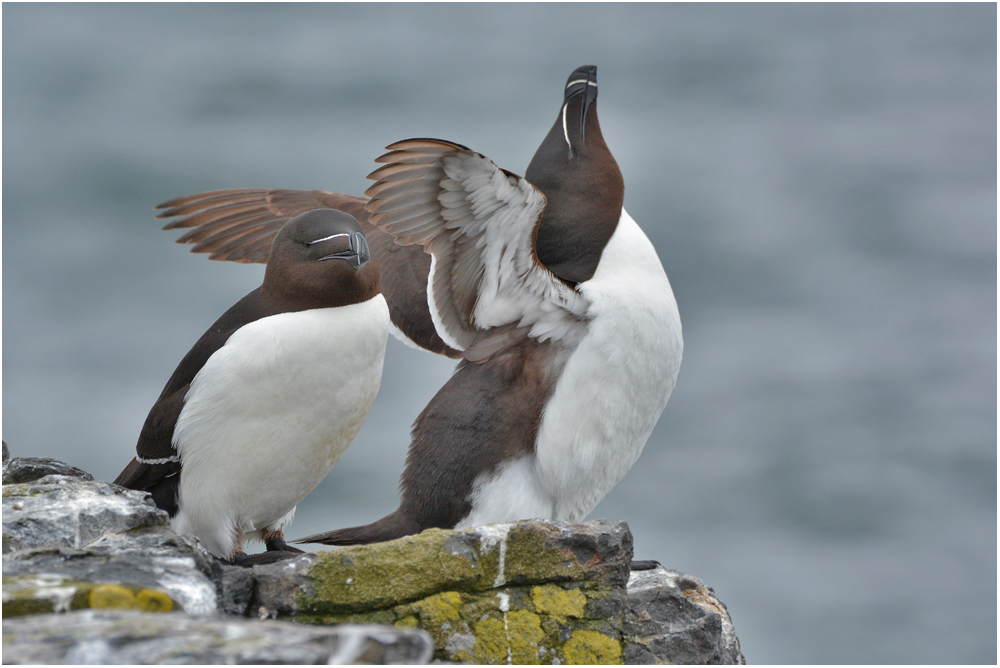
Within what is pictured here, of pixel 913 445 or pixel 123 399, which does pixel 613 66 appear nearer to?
pixel 913 445

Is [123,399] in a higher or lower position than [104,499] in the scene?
higher

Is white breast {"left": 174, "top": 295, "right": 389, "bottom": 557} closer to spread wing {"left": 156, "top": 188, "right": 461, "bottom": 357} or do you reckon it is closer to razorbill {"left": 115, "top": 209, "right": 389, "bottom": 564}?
razorbill {"left": 115, "top": 209, "right": 389, "bottom": 564}

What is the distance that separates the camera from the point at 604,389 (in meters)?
5.35

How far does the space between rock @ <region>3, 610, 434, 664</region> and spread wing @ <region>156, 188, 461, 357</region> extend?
3.65 meters

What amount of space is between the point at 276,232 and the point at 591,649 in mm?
3827

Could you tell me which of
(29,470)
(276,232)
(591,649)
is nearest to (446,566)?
(591,649)

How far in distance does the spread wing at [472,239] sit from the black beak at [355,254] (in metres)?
0.43

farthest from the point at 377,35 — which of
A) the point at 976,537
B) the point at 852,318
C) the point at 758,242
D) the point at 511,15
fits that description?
the point at 976,537

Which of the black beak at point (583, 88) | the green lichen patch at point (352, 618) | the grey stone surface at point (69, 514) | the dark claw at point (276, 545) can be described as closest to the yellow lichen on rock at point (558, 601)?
the green lichen patch at point (352, 618)

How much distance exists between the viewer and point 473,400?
543cm

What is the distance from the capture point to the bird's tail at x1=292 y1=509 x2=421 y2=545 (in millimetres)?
5184

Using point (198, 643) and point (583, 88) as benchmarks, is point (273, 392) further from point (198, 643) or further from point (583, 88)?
point (583, 88)

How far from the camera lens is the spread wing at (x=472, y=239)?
482 centimetres

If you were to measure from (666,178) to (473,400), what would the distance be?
18.8 m
